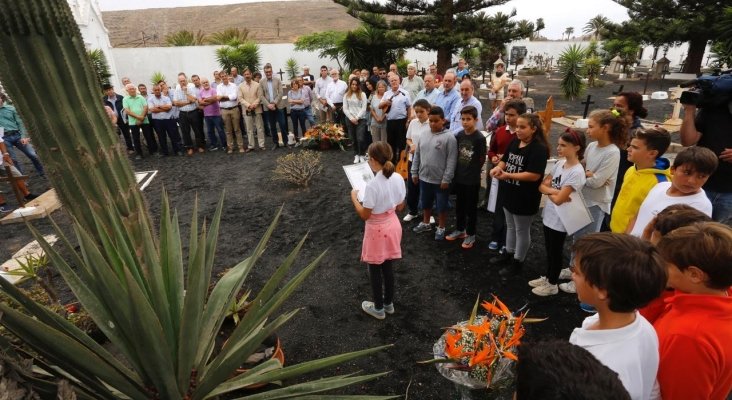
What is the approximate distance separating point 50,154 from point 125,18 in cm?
7989

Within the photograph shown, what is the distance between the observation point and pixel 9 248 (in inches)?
192

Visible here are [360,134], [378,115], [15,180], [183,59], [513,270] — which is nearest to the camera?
[513,270]

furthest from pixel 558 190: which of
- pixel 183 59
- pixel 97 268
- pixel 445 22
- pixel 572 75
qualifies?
pixel 183 59

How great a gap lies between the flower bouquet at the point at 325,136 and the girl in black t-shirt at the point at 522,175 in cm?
546

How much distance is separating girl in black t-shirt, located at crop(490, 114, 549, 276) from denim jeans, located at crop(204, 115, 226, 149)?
7136 millimetres

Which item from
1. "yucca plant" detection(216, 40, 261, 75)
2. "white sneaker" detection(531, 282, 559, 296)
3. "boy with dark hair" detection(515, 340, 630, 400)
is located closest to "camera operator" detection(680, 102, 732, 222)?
"white sneaker" detection(531, 282, 559, 296)

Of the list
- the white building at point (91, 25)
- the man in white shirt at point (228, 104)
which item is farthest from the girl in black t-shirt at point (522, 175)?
the white building at point (91, 25)

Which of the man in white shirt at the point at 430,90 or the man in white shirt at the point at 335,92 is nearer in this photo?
the man in white shirt at the point at 430,90

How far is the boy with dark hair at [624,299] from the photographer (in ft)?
4.29

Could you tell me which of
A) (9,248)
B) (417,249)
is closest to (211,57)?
(9,248)

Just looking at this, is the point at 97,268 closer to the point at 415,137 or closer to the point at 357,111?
the point at 415,137

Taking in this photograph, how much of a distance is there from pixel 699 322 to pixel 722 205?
2.37 m

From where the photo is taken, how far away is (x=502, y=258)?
12.9 ft

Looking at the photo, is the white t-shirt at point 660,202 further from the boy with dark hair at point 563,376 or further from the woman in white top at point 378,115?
the woman in white top at point 378,115
